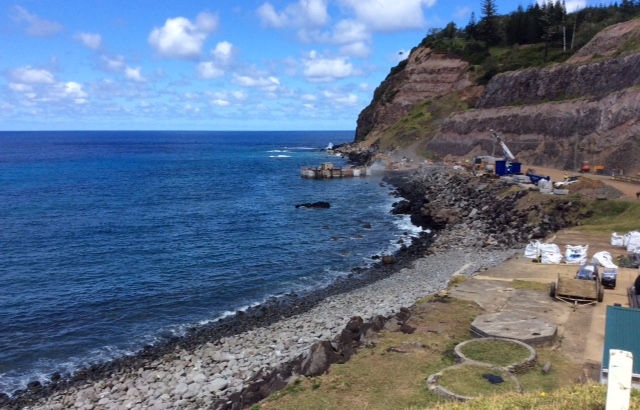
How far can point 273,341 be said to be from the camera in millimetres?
22281

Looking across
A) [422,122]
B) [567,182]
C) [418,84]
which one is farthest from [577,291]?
[418,84]

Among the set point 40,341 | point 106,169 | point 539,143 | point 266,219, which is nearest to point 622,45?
point 539,143

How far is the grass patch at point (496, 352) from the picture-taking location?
49.5ft

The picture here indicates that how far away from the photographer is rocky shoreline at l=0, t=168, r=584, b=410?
18078 mm

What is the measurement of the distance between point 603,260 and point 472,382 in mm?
15424

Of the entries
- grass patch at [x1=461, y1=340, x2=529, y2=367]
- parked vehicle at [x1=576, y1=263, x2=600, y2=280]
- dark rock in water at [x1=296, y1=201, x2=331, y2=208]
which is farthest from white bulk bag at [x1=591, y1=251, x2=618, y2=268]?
dark rock in water at [x1=296, y1=201, x2=331, y2=208]

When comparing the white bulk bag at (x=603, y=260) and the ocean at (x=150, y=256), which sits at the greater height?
the white bulk bag at (x=603, y=260)

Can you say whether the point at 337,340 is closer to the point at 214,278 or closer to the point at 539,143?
the point at 214,278

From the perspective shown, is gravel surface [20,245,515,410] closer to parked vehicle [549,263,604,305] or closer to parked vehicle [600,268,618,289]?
parked vehicle [549,263,604,305]

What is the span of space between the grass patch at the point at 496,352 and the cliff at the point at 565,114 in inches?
1547

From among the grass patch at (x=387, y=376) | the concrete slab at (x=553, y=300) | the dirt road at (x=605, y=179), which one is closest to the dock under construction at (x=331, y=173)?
the dirt road at (x=605, y=179)

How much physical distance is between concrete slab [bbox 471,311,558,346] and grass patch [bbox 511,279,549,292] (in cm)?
397

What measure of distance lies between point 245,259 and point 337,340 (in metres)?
21.0

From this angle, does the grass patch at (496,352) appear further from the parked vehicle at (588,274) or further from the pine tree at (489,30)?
the pine tree at (489,30)
